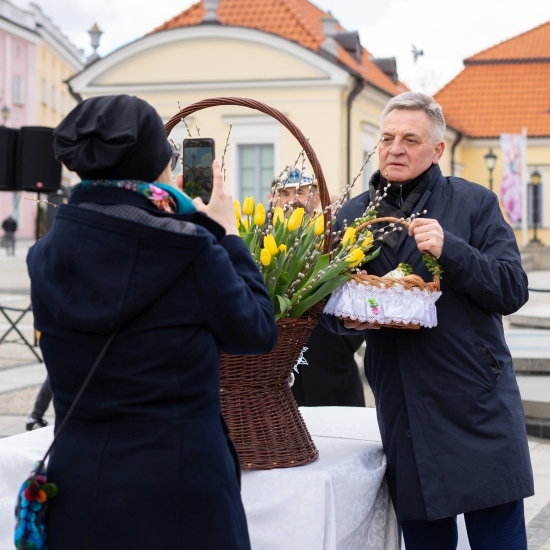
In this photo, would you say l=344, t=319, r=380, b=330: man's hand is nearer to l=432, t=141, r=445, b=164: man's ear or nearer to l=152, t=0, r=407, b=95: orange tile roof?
l=432, t=141, r=445, b=164: man's ear

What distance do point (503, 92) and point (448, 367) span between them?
3982 centimetres

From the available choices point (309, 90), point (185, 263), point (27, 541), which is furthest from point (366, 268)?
point (309, 90)

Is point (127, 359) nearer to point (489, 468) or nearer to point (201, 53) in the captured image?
point (489, 468)

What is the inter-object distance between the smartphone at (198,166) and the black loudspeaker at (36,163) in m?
7.57

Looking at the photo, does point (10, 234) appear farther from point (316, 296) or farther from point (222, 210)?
point (222, 210)

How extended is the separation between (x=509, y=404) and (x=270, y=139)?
21.4 m

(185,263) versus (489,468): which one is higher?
(185,263)

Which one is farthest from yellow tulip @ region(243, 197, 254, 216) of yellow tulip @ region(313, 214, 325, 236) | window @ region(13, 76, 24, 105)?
window @ region(13, 76, 24, 105)

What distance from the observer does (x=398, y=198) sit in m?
3.22

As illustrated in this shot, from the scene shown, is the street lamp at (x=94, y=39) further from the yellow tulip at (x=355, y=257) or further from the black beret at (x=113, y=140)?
the black beret at (x=113, y=140)

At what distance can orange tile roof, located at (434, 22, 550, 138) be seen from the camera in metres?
39.0

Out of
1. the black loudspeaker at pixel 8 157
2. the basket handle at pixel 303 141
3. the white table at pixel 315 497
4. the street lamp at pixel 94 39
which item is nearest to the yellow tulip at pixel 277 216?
the basket handle at pixel 303 141

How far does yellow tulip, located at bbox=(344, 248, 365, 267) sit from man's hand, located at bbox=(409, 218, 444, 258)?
0.14 metres

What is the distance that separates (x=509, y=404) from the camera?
10.0 feet
